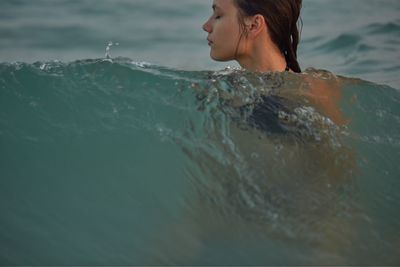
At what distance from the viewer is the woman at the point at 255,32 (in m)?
3.60

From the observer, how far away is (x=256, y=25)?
359 cm

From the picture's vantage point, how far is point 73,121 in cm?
384

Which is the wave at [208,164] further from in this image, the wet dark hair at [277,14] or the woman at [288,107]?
the wet dark hair at [277,14]

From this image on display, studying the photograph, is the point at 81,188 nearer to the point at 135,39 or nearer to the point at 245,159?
the point at 245,159

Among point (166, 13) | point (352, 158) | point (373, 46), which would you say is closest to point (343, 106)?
point (352, 158)

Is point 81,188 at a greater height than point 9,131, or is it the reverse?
point 9,131

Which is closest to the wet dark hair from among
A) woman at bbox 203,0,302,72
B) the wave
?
woman at bbox 203,0,302,72

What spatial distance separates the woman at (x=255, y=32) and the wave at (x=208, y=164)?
95 mm

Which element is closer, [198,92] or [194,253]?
[194,253]

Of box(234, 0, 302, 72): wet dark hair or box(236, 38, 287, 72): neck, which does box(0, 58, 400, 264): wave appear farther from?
box(234, 0, 302, 72): wet dark hair

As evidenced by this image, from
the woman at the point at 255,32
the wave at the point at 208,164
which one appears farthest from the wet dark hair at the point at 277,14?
the wave at the point at 208,164

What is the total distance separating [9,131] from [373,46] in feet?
13.0

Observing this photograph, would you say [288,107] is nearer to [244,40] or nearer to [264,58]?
[264,58]

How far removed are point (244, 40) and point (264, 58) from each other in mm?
135
